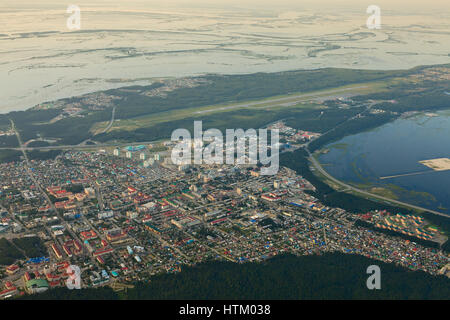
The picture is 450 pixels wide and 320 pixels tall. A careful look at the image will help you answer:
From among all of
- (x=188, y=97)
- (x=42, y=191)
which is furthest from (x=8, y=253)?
(x=188, y=97)

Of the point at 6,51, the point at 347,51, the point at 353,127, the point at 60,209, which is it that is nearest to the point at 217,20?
the point at 347,51

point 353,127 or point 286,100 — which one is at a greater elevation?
point 286,100

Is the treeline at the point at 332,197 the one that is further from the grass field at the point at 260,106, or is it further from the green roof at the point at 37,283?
the green roof at the point at 37,283

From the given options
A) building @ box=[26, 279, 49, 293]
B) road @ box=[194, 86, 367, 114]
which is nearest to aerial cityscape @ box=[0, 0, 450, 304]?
building @ box=[26, 279, 49, 293]

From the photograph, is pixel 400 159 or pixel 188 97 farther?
pixel 188 97

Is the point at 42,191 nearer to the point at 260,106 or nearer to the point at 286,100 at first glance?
the point at 260,106

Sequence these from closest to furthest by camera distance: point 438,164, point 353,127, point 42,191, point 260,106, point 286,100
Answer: point 42,191
point 438,164
point 353,127
point 260,106
point 286,100

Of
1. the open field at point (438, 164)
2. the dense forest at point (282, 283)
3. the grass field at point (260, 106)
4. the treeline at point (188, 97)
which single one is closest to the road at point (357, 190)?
the open field at point (438, 164)
